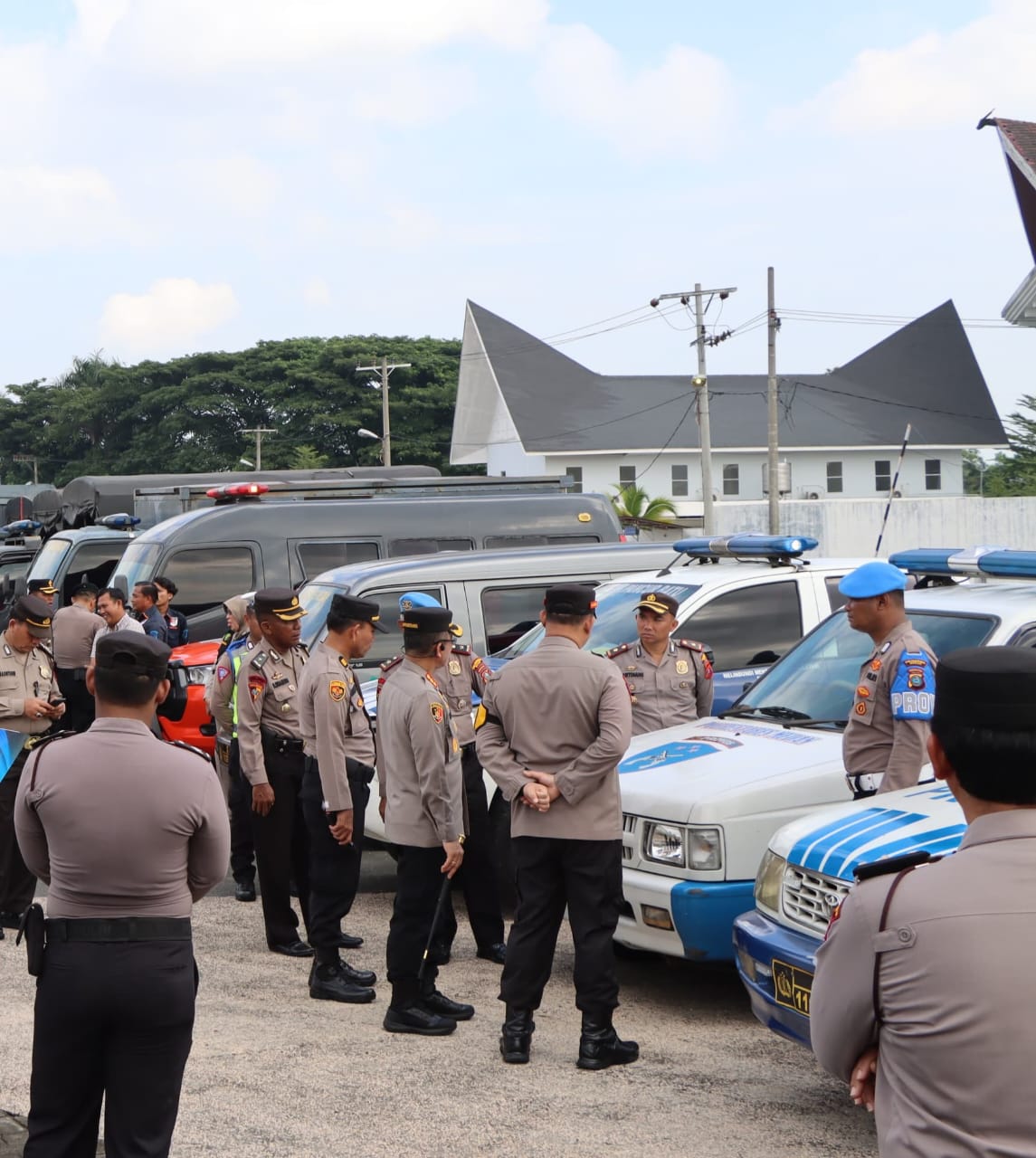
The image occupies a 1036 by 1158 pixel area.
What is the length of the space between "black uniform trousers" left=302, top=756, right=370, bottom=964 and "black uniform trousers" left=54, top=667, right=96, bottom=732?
17.5 ft

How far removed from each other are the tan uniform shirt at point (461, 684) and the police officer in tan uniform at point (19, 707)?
6.85ft

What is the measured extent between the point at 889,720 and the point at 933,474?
51.1m

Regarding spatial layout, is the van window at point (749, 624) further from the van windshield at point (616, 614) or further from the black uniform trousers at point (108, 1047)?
the black uniform trousers at point (108, 1047)

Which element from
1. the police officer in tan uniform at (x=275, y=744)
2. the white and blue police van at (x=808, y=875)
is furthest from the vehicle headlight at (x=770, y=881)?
the police officer in tan uniform at (x=275, y=744)

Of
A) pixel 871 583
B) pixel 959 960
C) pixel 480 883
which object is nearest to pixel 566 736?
pixel 871 583

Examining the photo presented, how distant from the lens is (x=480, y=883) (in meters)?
7.09

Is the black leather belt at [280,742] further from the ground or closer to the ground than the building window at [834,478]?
closer to the ground

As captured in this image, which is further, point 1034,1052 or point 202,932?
point 202,932

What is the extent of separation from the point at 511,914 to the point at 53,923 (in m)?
4.96

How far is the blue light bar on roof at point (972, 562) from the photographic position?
22.3ft

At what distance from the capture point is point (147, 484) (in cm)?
2017

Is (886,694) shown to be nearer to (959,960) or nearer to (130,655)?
(130,655)

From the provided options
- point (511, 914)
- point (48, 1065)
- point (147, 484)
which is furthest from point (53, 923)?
point (147, 484)

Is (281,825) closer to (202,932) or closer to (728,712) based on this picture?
(202,932)
